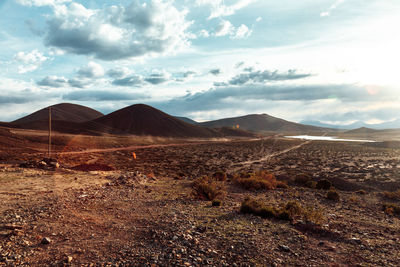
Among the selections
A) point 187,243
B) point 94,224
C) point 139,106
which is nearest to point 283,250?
point 187,243

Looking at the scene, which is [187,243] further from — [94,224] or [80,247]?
[94,224]

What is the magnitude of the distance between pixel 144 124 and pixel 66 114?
3390 inches

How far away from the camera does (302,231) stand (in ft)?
26.7

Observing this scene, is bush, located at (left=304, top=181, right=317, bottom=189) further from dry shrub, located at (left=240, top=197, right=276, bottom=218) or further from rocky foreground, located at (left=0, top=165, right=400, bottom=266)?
dry shrub, located at (left=240, top=197, right=276, bottom=218)

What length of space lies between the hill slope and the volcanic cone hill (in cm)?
5826

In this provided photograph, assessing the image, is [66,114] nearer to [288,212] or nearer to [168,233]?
[168,233]

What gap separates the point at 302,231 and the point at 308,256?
201 centimetres

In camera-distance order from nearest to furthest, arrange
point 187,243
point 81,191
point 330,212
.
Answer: point 187,243
point 330,212
point 81,191

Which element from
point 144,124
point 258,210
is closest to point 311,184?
point 258,210

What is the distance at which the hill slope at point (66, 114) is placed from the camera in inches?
6496

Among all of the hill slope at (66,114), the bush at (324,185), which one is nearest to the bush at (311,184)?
the bush at (324,185)

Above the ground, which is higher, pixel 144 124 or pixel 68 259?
pixel 144 124

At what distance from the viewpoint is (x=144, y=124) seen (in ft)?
391

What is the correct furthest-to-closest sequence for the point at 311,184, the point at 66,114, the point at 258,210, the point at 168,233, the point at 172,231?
Result: the point at 66,114, the point at 311,184, the point at 258,210, the point at 172,231, the point at 168,233
